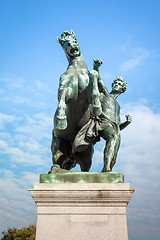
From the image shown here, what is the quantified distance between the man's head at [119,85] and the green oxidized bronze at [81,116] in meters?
0.46

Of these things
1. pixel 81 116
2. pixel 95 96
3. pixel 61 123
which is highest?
pixel 95 96

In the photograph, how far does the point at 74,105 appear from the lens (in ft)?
22.1

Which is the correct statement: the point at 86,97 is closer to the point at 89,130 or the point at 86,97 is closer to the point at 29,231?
the point at 89,130

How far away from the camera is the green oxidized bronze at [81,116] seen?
6324 millimetres

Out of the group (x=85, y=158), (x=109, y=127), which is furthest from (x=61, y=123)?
(x=85, y=158)

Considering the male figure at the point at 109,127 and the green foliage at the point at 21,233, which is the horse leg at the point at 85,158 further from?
the green foliage at the point at 21,233

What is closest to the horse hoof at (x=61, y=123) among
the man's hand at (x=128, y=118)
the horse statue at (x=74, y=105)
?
the horse statue at (x=74, y=105)

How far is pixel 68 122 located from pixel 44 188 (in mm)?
1804

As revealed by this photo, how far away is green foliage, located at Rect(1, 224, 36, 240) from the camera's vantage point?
109 feet

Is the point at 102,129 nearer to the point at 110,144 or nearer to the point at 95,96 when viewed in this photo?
the point at 110,144

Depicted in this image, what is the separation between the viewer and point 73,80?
6.62m

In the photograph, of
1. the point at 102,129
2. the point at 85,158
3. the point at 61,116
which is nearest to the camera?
the point at 61,116

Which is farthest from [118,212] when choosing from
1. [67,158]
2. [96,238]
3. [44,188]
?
[67,158]

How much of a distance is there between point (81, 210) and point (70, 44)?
4.05 m
